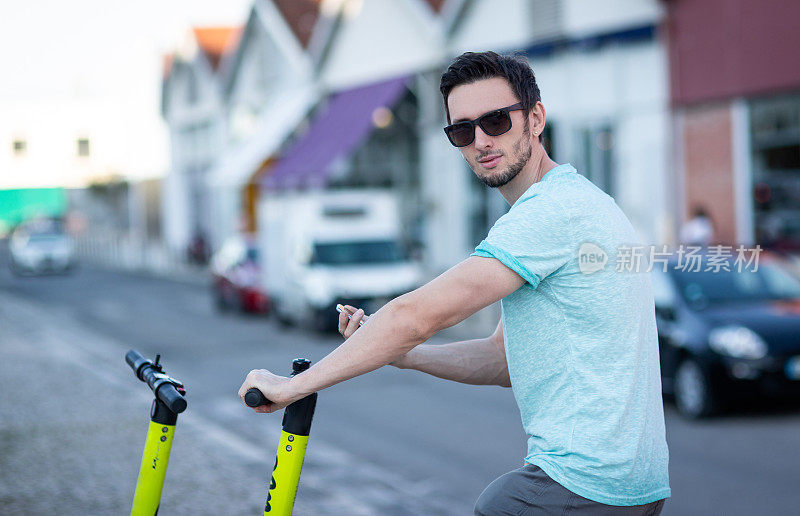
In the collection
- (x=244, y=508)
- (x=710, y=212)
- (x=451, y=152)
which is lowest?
(x=244, y=508)

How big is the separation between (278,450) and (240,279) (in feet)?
64.1

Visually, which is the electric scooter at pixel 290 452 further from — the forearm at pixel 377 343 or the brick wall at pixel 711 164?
the brick wall at pixel 711 164

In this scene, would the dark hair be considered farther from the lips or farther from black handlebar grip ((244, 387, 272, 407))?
black handlebar grip ((244, 387, 272, 407))

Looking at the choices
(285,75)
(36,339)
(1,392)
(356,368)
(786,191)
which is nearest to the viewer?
(356,368)

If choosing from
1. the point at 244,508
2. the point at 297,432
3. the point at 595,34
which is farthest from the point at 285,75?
the point at 297,432

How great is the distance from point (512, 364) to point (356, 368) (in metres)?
0.40

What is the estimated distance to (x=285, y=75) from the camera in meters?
35.1

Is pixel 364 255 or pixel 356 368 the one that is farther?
pixel 364 255

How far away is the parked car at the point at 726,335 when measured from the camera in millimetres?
9414

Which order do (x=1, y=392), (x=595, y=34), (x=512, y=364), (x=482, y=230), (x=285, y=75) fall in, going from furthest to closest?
(x=285, y=75) < (x=482, y=230) < (x=595, y=34) < (x=1, y=392) < (x=512, y=364)

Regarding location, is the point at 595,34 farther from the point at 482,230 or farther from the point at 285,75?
the point at 285,75

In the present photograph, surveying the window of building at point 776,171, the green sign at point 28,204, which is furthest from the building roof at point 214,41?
the green sign at point 28,204

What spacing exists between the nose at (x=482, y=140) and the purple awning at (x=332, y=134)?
79.4 feet

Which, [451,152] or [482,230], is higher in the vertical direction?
[451,152]
